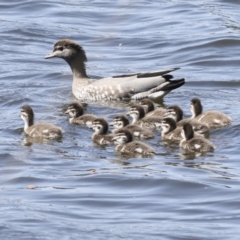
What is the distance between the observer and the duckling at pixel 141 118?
12.8 meters

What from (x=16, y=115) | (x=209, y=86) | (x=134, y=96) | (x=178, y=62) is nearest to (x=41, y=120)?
(x=16, y=115)

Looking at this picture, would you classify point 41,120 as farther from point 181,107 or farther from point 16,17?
point 16,17

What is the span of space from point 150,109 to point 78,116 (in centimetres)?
102

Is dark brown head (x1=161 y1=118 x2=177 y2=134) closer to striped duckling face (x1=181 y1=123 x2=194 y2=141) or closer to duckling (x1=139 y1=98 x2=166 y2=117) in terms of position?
striped duckling face (x1=181 y1=123 x2=194 y2=141)

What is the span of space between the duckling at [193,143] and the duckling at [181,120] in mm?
588

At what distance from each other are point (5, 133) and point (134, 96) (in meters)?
2.67

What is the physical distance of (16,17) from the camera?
811 inches

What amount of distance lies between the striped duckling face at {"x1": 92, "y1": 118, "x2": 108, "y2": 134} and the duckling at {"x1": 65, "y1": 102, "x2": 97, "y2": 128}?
1.48 ft

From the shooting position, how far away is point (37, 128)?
488 inches

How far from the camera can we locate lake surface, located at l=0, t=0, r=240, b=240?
9.21 m

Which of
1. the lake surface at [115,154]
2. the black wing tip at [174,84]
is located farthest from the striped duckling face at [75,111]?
the black wing tip at [174,84]

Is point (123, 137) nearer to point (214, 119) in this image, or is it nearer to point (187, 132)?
point (187, 132)

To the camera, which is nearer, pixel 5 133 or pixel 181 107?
pixel 5 133

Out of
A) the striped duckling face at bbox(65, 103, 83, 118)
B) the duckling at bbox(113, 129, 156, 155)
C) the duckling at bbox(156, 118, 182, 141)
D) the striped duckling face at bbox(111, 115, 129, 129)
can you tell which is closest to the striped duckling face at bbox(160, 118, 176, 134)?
the duckling at bbox(156, 118, 182, 141)
